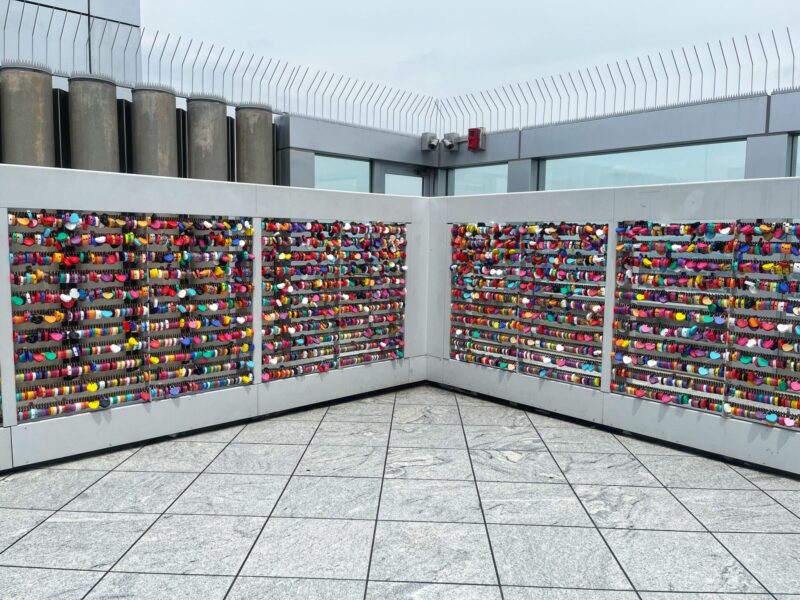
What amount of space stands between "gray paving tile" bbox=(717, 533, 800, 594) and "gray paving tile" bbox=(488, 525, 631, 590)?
28.4 inches

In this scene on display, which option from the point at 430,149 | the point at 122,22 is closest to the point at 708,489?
the point at 430,149

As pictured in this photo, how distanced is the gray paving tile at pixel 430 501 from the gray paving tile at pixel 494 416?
1.54 metres

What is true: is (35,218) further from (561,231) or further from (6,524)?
(561,231)

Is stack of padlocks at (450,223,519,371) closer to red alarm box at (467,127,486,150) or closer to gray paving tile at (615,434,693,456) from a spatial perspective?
gray paving tile at (615,434,693,456)

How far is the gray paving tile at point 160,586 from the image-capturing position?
302 centimetres

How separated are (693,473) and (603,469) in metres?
0.66

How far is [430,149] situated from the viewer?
32.3 ft

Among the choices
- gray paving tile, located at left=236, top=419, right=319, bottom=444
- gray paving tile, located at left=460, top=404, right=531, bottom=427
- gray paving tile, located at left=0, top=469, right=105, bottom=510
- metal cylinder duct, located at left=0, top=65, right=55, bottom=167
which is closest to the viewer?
gray paving tile, located at left=0, top=469, right=105, bottom=510

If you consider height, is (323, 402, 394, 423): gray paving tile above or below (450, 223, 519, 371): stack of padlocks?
below

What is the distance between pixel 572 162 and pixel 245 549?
22.1ft

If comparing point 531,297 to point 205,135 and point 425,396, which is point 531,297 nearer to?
point 425,396

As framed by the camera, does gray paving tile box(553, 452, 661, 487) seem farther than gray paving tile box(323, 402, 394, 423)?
No

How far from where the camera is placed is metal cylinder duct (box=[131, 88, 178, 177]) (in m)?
5.88

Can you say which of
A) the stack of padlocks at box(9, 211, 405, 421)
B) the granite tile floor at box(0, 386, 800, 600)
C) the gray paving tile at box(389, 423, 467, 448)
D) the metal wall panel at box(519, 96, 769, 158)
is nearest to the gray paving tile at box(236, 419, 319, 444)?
the granite tile floor at box(0, 386, 800, 600)
